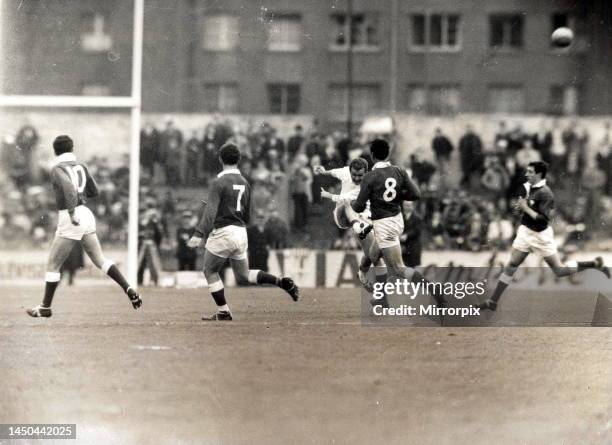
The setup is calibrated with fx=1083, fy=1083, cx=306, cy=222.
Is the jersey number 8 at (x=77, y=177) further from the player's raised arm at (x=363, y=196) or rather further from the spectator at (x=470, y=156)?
the spectator at (x=470, y=156)

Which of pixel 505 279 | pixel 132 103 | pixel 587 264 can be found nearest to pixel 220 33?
pixel 132 103

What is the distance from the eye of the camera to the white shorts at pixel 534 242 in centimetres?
1345

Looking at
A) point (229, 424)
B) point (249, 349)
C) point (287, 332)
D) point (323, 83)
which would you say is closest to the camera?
point (229, 424)

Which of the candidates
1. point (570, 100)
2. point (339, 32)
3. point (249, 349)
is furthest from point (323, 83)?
point (249, 349)

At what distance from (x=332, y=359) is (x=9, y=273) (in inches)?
271

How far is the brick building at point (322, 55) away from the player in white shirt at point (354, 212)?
1.92 m

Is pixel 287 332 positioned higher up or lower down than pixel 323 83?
lower down

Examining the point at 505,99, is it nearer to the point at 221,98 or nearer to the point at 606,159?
the point at 606,159

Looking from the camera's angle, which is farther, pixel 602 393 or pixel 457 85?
pixel 457 85

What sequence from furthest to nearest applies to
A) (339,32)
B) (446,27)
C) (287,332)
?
(446,27) < (339,32) < (287,332)

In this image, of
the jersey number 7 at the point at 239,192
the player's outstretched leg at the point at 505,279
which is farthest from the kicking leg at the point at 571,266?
the jersey number 7 at the point at 239,192

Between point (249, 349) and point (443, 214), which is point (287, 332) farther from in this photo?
point (443, 214)

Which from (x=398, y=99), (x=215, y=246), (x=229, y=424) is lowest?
(x=229, y=424)

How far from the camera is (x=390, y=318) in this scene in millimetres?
11484
